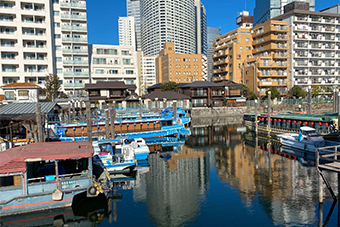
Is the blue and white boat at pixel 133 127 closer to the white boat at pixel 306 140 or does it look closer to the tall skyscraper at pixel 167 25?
the white boat at pixel 306 140

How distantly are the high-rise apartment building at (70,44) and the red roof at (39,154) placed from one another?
4755cm

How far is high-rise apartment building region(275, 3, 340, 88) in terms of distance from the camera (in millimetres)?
86438

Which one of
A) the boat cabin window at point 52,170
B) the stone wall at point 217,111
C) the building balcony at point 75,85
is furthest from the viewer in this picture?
the stone wall at point 217,111

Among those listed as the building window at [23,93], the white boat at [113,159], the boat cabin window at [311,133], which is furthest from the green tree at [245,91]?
the white boat at [113,159]

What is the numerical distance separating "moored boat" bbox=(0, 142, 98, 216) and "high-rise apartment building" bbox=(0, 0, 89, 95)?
4716 cm

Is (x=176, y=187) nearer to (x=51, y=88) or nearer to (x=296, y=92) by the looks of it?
(x=51, y=88)

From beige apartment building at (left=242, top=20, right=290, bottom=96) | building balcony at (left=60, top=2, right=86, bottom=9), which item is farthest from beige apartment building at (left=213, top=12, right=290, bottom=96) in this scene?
building balcony at (left=60, top=2, right=86, bottom=9)

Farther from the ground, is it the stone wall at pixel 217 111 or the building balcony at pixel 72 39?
the building balcony at pixel 72 39

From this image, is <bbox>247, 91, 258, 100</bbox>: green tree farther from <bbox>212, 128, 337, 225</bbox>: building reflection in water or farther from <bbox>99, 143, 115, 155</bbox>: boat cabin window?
<bbox>99, 143, 115, 155</bbox>: boat cabin window

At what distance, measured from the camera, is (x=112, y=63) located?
7306 cm

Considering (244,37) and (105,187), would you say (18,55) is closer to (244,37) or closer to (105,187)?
(105,187)

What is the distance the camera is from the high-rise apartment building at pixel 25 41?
5724 centimetres

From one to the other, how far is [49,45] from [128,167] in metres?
47.0

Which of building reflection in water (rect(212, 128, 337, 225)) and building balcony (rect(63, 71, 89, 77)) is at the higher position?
building balcony (rect(63, 71, 89, 77))
